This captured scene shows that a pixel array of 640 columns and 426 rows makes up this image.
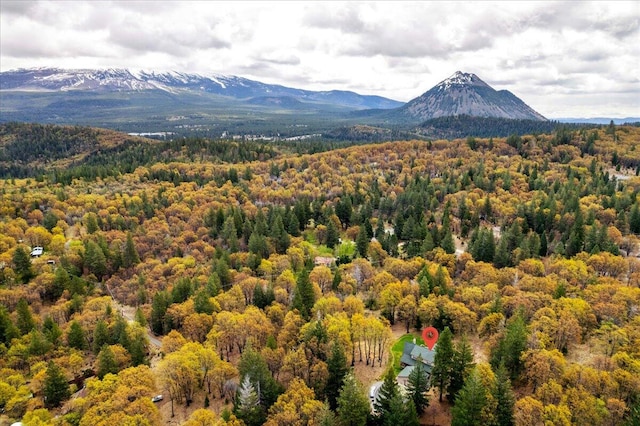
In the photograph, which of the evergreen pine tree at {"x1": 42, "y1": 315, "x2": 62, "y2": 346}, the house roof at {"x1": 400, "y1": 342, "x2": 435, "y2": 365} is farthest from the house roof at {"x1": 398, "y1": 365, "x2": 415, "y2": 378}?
the evergreen pine tree at {"x1": 42, "y1": 315, "x2": 62, "y2": 346}

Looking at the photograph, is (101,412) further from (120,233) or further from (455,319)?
(120,233)

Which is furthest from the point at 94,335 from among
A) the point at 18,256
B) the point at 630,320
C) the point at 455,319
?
the point at 630,320

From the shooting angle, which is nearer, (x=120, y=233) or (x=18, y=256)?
(x=18, y=256)

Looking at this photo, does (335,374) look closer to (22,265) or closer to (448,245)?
(448,245)

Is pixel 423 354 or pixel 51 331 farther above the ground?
pixel 423 354

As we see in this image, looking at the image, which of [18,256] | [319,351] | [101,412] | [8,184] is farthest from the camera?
[8,184]

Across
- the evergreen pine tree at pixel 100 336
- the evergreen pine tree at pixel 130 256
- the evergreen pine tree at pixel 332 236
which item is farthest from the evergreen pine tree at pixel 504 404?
the evergreen pine tree at pixel 130 256

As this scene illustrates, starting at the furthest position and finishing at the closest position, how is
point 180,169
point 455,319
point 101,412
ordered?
point 180,169
point 455,319
point 101,412

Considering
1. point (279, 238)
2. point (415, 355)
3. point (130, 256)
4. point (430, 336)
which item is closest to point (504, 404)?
point (415, 355)
